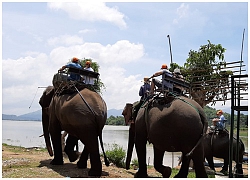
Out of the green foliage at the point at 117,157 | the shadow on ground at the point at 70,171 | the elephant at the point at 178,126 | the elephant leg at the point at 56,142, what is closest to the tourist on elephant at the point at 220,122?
the green foliage at the point at 117,157

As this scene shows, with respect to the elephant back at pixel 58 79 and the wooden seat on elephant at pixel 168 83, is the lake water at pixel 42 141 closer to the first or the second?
the elephant back at pixel 58 79

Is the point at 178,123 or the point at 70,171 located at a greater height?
the point at 178,123

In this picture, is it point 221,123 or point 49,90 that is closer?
point 49,90

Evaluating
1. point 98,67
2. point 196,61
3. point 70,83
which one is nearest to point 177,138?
point 70,83

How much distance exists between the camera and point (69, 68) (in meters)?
9.91

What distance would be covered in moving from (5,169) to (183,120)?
5.02 m

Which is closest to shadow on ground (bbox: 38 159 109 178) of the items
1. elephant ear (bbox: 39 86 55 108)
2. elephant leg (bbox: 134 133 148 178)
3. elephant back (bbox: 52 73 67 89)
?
elephant leg (bbox: 134 133 148 178)

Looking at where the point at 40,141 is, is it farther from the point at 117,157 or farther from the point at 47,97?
the point at 47,97

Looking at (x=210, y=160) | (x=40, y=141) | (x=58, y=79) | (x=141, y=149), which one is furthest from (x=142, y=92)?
(x=40, y=141)

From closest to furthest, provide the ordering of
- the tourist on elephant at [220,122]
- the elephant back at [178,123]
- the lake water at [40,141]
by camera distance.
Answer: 1. the elephant back at [178,123]
2. the tourist on elephant at [220,122]
3. the lake water at [40,141]

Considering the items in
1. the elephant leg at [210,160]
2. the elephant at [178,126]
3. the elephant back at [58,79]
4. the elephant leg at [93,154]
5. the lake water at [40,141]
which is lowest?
the lake water at [40,141]

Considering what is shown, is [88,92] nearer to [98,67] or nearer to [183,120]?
[183,120]

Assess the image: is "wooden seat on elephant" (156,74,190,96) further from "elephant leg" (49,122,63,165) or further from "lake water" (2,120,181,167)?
"lake water" (2,120,181,167)

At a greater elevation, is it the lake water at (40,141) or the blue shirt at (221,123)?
the blue shirt at (221,123)
